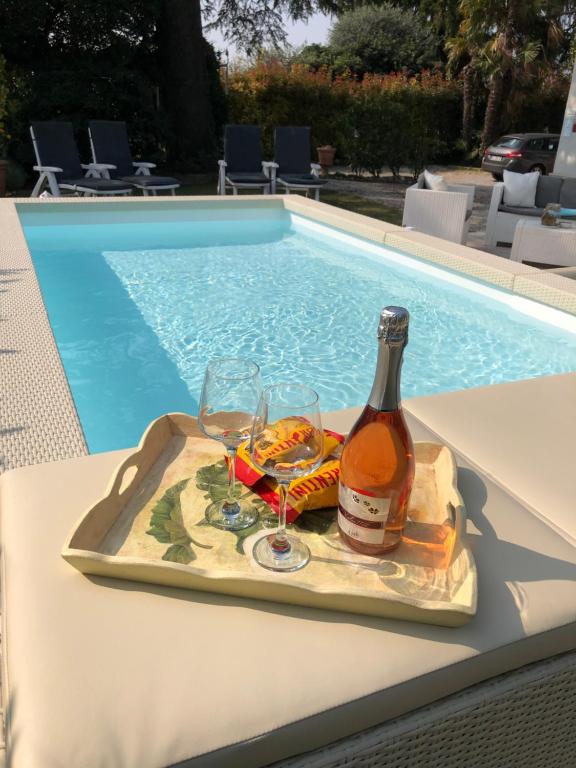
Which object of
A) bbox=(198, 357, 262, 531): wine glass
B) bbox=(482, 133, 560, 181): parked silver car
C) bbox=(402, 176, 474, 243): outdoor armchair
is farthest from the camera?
bbox=(482, 133, 560, 181): parked silver car

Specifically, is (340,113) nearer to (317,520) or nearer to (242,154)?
(242,154)

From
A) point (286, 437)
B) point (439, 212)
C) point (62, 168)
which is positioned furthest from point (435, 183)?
point (286, 437)

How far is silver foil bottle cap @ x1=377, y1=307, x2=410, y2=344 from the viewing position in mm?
836

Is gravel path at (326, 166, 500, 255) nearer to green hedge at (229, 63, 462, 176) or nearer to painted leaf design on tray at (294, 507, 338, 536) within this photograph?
green hedge at (229, 63, 462, 176)

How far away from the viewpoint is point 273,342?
418 centimetres

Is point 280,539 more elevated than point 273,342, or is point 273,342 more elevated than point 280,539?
point 280,539

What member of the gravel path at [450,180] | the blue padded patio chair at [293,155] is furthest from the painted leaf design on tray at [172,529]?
the blue padded patio chair at [293,155]

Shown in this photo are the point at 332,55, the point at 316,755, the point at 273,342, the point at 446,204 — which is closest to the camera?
the point at 316,755

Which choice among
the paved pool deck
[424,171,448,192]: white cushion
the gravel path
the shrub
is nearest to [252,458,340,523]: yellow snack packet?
the paved pool deck

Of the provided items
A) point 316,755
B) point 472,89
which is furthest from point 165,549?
point 472,89

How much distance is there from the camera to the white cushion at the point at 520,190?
23.5 ft

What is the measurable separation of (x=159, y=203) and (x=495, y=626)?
6367 millimetres

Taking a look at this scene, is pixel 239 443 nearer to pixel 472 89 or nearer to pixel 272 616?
pixel 272 616

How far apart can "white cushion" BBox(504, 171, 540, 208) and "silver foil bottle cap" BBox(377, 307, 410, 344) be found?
7057 mm
